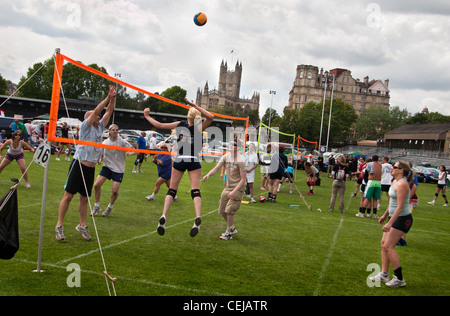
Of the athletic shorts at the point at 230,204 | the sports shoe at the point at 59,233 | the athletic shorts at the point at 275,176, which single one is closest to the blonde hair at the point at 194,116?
the athletic shorts at the point at 230,204

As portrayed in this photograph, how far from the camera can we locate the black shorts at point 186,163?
262 inches

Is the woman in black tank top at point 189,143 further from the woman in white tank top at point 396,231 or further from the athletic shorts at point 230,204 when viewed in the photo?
the woman in white tank top at point 396,231

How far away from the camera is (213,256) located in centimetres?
648

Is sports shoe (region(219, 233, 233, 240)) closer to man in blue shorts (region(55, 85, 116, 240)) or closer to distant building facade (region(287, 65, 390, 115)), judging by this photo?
man in blue shorts (region(55, 85, 116, 240))

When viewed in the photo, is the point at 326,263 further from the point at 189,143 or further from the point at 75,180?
the point at 75,180

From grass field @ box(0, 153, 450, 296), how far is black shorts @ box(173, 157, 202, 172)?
1.49 metres

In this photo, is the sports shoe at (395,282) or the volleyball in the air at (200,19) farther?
the volleyball in the air at (200,19)

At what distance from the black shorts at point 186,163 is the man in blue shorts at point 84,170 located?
147 centimetres

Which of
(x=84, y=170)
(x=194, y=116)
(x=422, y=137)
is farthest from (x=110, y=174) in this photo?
(x=422, y=137)

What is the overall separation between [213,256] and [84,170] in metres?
2.79

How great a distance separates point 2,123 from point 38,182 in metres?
24.4

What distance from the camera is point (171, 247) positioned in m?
6.82

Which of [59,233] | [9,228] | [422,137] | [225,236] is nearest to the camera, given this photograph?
[9,228]
